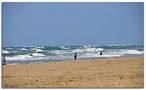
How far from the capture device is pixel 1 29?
618 cm

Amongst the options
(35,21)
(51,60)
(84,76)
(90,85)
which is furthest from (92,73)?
(51,60)

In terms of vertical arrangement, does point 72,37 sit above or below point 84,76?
above

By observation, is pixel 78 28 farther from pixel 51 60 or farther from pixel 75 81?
pixel 51 60

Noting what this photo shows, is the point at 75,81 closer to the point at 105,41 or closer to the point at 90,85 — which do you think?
the point at 90,85

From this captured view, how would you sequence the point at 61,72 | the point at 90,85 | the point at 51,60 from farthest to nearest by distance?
the point at 51,60
the point at 61,72
the point at 90,85

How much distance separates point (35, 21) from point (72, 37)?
63cm

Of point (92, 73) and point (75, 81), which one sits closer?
point (75, 81)

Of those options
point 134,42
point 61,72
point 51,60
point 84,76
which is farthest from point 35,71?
point 51,60

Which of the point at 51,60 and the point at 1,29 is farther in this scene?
the point at 51,60

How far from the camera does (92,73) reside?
269 inches

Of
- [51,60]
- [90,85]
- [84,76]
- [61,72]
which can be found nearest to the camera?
[90,85]

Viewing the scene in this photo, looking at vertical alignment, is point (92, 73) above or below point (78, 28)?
below

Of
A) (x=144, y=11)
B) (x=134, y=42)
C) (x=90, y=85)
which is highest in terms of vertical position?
(x=144, y=11)

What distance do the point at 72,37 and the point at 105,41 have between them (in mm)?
576
